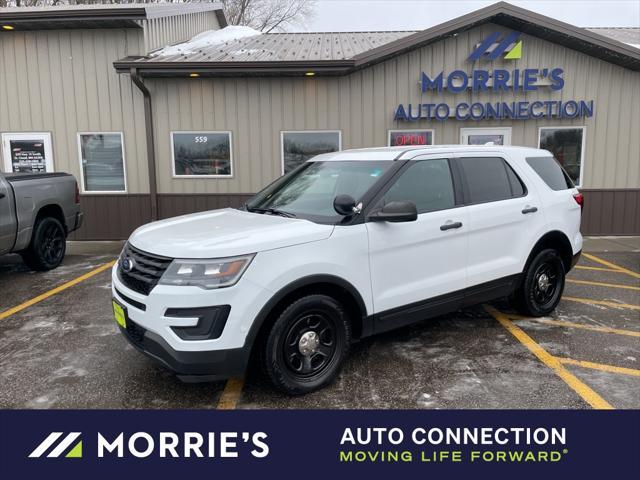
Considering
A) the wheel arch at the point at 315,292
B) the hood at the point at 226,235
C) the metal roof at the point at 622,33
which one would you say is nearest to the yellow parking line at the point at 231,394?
the wheel arch at the point at 315,292

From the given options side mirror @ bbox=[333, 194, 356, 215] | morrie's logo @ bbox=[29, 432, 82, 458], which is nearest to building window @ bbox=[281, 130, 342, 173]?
side mirror @ bbox=[333, 194, 356, 215]

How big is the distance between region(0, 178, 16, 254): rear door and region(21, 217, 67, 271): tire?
0.54 meters

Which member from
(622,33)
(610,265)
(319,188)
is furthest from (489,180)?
(622,33)

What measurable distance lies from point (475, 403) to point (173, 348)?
2106 millimetres

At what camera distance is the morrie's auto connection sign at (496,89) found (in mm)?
10016

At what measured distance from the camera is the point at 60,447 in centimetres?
287

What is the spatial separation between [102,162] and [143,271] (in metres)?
8.06

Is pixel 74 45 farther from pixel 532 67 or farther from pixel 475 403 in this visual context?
pixel 475 403

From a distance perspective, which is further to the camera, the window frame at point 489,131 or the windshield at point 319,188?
the window frame at point 489,131

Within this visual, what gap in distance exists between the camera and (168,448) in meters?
2.89

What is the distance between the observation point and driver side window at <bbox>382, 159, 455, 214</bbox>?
406 centimetres

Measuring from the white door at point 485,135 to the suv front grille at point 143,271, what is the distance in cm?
828

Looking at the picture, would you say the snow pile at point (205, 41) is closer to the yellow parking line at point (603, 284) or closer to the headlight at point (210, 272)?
the headlight at point (210, 272)

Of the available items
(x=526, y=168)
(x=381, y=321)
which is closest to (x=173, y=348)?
(x=381, y=321)
